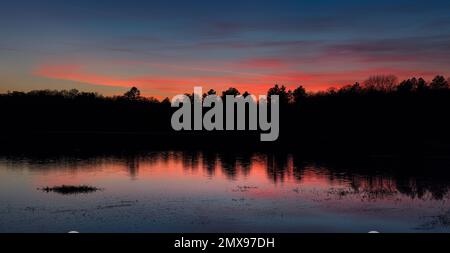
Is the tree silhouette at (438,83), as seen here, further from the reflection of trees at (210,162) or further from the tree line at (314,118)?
the reflection of trees at (210,162)

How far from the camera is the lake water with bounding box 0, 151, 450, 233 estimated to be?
86.5 ft

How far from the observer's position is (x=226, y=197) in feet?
115

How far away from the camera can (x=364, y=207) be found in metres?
31.5

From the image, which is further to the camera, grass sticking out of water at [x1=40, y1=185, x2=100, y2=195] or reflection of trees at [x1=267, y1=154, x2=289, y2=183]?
reflection of trees at [x1=267, y1=154, x2=289, y2=183]

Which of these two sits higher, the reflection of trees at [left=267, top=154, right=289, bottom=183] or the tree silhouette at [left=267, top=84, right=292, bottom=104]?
the tree silhouette at [left=267, top=84, right=292, bottom=104]

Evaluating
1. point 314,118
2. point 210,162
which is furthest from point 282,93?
point 210,162

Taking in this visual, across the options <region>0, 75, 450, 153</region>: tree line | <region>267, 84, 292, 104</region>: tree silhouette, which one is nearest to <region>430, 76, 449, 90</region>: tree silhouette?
<region>0, 75, 450, 153</region>: tree line

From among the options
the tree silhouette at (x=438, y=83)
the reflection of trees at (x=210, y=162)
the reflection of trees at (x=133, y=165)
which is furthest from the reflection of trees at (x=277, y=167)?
the tree silhouette at (x=438, y=83)

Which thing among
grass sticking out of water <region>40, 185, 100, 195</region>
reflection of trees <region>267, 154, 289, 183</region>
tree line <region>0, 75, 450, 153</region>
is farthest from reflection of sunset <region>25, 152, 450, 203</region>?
tree line <region>0, 75, 450, 153</region>

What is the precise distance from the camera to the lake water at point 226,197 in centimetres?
2636

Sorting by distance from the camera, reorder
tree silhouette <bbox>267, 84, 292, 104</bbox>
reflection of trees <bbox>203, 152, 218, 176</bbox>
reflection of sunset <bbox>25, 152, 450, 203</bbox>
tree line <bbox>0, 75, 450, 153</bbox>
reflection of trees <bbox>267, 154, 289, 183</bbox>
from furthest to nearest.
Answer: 1. tree silhouette <bbox>267, 84, 292, 104</bbox>
2. tree line <bbox>0, 75, 450, 153</bbox>
3. reflection of trees <bbox>203, 152, 218, 176</bbox>
4. reflection of trees <bbox>267, 154, 289, 183</bbox>
5. reflection of sunset <bbox>25, 152, 450, 203</bbox>

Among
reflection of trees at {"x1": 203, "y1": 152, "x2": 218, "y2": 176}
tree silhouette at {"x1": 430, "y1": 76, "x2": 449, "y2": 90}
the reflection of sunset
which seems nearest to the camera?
the reflection of sunset

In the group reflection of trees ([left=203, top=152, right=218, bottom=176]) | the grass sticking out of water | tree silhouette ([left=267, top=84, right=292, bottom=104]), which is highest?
tree silhouette ([left=267, top=84, right=292, bottom=104])

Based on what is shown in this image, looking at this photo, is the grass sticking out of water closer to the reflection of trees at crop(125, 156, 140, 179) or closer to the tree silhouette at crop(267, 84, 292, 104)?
the reflection of trees at crop(125, 156, 140, 179)
